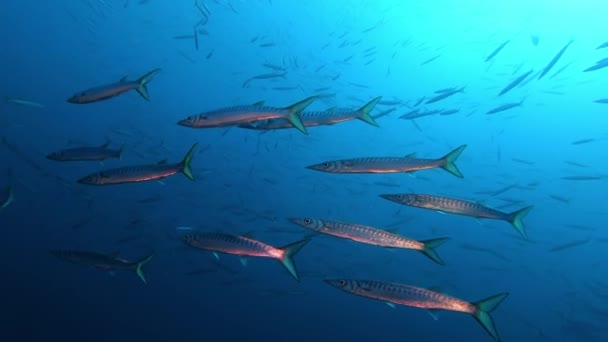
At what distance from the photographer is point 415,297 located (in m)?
4.48

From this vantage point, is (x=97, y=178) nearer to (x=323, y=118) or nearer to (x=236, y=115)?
(x=236, y=115)

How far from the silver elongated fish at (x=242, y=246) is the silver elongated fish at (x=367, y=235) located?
0.78ft

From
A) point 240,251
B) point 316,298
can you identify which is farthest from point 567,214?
point 240,251

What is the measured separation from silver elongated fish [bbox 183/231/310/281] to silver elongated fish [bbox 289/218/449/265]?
9.4 inches

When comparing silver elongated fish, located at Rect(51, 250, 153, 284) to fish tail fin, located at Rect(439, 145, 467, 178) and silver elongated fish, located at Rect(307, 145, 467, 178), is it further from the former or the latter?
fish tail fin, located at Rect(439, 145, 467, 178)

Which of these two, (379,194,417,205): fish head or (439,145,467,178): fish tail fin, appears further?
(439,145,467,178): fish tail fin

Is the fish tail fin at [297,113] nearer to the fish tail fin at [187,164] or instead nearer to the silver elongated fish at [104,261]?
the fish tail fin at [187,164]

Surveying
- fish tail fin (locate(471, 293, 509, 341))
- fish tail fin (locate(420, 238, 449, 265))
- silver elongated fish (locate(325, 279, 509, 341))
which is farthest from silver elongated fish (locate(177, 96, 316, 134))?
fish tail fin (locate(471, 293, 509, 341))

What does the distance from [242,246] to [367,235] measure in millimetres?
1323

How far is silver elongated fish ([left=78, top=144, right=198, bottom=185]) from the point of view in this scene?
484 centimetres

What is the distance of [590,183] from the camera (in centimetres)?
3253

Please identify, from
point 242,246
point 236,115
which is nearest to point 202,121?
point 236,115

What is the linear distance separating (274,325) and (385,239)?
58.3ft

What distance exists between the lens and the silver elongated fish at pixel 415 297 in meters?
4.34
